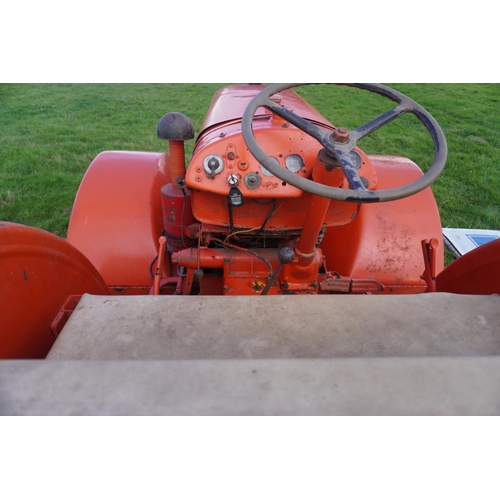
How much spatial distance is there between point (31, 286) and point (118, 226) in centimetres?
88

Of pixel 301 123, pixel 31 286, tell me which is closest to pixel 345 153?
pixel 301 123

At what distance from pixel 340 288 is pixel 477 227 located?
255 cm

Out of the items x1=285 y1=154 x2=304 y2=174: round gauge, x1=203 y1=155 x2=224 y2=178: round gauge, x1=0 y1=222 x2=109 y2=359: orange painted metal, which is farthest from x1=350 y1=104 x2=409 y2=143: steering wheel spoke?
x1=0 y1=222 x2=109 y2=359: orange painted metal

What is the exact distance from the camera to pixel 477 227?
12.9 ft

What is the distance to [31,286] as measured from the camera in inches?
59.3

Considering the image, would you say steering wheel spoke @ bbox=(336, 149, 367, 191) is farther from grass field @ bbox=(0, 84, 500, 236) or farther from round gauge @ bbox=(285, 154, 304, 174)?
grass field @ bbox=(0, 84, 500, 236)

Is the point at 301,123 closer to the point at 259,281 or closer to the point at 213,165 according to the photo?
the point at 213,165

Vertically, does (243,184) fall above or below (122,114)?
above

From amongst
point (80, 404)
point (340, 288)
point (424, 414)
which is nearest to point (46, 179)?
point (340, 288)

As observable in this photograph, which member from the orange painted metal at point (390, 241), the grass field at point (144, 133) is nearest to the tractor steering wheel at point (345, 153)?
the orange painted metal at point (390, 241)

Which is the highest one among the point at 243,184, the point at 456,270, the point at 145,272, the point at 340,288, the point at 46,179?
the point at 243,184

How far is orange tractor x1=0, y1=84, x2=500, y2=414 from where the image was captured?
39.3 inches

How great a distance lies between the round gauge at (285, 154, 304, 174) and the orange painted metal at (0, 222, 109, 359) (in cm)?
100

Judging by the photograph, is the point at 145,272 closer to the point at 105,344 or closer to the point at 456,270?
the point at 105,344
